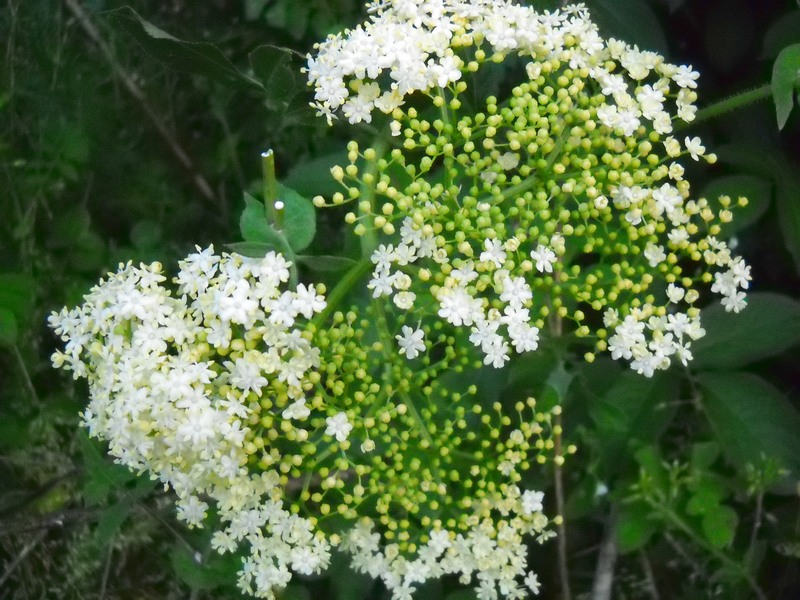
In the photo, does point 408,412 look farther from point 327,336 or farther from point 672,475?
point 672,475

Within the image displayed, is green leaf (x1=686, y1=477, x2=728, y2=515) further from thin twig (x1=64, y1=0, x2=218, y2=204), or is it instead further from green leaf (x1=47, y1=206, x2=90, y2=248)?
green leaf (x1=47, y1=206, x2=90, y2=248)

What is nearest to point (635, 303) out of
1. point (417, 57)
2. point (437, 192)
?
point (437, 192)

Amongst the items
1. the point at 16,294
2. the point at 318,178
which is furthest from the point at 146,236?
the point at 318,178

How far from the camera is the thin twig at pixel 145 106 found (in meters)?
1.70

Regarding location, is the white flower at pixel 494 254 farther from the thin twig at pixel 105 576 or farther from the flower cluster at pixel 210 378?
the thin twig at pixel 105 576

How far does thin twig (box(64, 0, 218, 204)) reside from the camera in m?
1.70

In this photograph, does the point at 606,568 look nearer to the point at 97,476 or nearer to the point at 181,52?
the point at 97,476

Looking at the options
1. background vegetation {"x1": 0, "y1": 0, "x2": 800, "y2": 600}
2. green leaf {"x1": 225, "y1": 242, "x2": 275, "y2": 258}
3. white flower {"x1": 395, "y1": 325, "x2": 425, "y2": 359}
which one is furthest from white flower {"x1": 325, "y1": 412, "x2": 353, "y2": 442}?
background vegetation {"x1": 0, "y1": 0, "x2": 800, "y2": 600}

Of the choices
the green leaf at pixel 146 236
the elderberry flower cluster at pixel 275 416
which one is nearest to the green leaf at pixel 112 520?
the elderberry flower cluster at pixel 275 416

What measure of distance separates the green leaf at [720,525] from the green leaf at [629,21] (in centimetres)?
71

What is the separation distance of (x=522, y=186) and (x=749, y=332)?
493 millimetres

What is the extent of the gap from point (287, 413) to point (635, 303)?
456 mm

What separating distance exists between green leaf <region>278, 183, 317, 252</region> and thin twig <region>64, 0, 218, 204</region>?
27.9 inches

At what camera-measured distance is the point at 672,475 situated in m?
1.31
